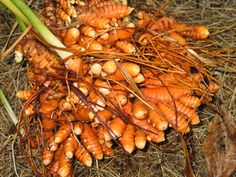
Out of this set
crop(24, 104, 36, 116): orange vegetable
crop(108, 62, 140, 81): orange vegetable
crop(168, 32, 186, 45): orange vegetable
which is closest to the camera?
crop(108, 62, 140, 81): orange vegetable

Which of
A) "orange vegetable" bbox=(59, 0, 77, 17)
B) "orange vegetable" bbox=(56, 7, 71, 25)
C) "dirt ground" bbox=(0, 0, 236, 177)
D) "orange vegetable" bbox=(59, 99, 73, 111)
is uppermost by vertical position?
"orange vegetable" bbox=(59, 0, 77, 17)

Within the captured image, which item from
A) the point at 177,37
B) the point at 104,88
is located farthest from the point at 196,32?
the point at 104,88

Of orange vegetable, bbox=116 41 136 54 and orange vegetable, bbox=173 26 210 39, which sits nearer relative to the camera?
orange vegetable, bbox=116 41 136 54

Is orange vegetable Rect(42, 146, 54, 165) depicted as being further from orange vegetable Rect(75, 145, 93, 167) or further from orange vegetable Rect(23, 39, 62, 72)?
orange vegetable Rect(23, 39, 62, 72)

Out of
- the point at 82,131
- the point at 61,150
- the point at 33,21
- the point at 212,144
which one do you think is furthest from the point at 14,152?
the point at 212,144

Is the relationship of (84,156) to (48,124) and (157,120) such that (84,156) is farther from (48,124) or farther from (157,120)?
(157,120)

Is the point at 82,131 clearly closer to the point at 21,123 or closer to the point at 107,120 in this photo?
the point at 107,120

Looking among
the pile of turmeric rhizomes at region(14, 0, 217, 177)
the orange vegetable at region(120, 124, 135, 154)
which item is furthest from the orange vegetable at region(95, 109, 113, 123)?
the orange vegetable at region(120, 124, 135, 154)
